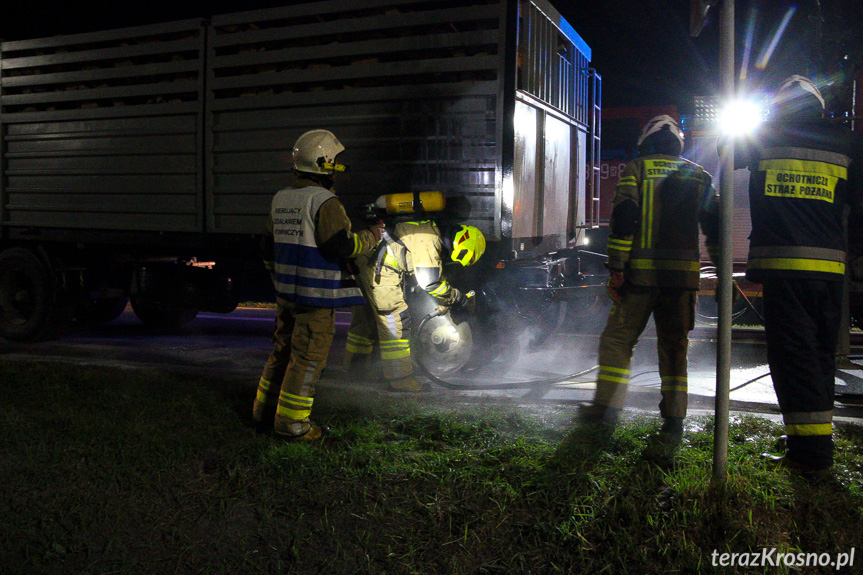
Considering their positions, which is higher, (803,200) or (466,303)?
(803,200)

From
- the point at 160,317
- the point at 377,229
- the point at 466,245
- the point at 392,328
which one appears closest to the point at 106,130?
the point at 160,317

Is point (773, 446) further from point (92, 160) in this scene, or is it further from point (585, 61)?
point (92, 160)

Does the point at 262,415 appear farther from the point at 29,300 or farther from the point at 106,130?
the point at 29,300

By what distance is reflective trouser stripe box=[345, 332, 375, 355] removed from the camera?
6105 millimetres

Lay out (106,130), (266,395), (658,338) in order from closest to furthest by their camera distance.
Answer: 1. (658,338)
2. (266,395)
3. (106,130)

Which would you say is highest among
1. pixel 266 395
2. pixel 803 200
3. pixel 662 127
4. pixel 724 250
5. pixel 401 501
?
pixel 662 127

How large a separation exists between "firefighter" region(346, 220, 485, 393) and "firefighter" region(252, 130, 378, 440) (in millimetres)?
1241

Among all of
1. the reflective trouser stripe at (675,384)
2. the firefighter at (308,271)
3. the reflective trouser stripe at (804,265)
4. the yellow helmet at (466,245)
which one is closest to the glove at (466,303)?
the yellow helmet at (466,245)

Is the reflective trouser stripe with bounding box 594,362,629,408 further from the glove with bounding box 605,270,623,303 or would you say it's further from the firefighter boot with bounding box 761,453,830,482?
the firefighter boot with bounding box 761,453,830,482

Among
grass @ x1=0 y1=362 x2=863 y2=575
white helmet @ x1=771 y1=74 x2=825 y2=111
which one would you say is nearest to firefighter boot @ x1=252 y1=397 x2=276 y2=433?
grass @ x1=0 y1=362 x2=863 y2=575

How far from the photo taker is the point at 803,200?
11.7ft

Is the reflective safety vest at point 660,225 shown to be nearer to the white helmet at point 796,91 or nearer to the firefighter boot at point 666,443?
the white helmet at point 796,91

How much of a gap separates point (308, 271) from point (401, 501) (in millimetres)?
1618

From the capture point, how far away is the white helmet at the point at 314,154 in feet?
14.2
